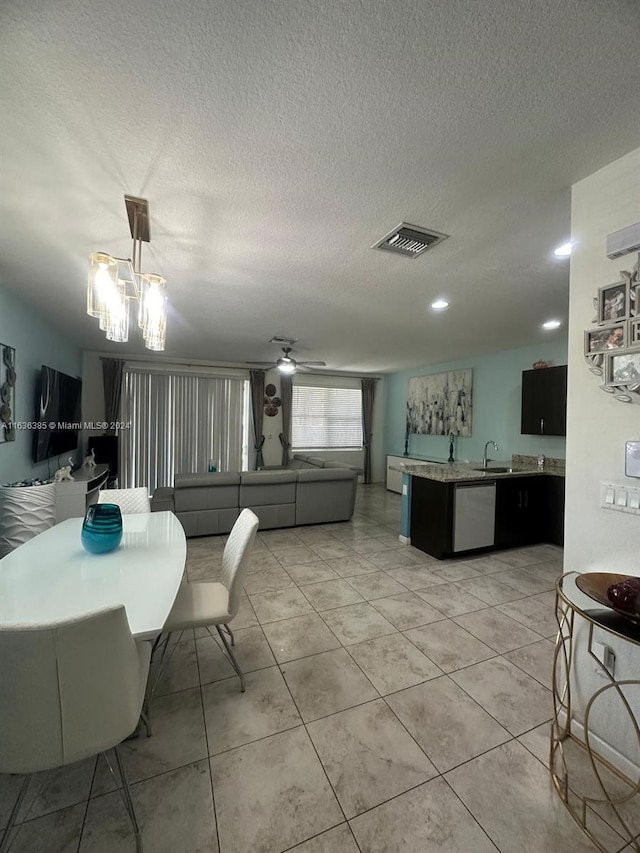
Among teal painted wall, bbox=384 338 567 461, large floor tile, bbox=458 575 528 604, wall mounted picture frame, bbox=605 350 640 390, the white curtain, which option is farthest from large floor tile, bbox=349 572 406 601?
the white curtain

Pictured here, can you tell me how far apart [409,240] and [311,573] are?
2.91 meters

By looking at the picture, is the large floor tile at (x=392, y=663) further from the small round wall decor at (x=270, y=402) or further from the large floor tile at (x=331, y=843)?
the small round wall decor at (x=270, y=402)

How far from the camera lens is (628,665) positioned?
1390mm

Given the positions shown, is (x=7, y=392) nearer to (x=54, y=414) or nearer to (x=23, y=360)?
(x=23, y=360)

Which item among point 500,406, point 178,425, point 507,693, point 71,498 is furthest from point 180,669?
point 500,406

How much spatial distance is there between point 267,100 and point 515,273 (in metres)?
2.08

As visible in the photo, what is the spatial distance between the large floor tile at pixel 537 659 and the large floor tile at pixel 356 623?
77cm

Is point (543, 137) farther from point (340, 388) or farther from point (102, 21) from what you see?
point (340, 388)

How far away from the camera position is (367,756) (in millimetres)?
1497

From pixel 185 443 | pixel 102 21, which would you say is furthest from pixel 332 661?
pixel 185 443

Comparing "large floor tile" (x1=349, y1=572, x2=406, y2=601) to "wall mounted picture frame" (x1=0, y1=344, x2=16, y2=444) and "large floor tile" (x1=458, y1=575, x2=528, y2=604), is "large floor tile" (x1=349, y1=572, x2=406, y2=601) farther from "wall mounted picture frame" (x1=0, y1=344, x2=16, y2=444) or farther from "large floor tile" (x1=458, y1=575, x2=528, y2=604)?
"wall mounted picture frame" (x1=0, y1=344, x2=16, y2=444)

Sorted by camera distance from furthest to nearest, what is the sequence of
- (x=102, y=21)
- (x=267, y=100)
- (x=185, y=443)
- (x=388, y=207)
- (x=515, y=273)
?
(x=185, y=443)
(x=515, y=273)
(x=388, y=207)
(x=267, y=100)
(x=102, y=21)

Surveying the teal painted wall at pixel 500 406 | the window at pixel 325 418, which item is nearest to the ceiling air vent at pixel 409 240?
the teal painted wall at pixel 500 406

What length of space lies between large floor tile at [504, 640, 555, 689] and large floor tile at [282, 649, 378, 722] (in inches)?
37.8
